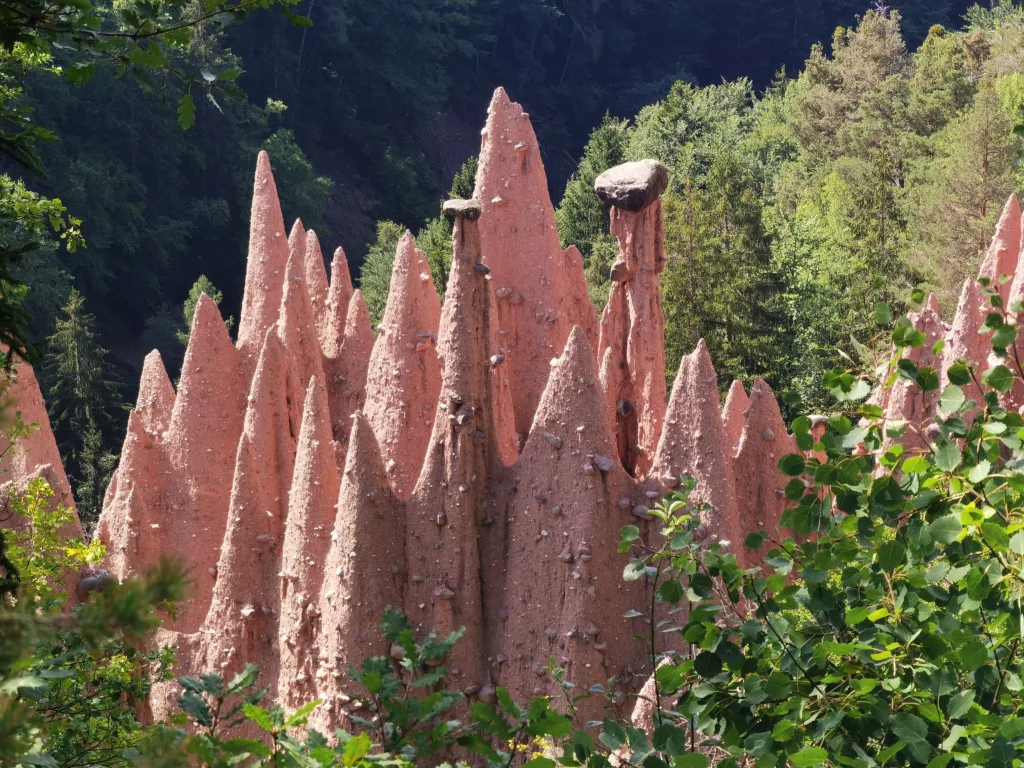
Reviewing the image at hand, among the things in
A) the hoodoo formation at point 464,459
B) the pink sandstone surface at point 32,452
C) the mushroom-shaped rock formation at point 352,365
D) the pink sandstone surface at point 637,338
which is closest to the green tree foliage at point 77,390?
the pink sandstone surface at point 32,452

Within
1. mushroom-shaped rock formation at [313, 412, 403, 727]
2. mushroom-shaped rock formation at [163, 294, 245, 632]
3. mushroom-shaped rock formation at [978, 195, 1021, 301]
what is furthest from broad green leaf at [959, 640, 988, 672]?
mushroom-shaped rock formation at [978, 195, 1021, 301]

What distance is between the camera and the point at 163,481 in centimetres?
1084

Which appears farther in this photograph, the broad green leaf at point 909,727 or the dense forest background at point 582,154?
the dense forest background at point 582,154

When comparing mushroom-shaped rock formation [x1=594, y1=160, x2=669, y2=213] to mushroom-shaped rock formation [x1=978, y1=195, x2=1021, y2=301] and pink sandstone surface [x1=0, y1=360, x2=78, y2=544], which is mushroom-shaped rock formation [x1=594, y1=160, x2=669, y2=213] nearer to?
mushroom-shaped rock formation [x1=978, y1=195, x2=1021, y2=301]

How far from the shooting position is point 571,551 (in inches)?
320

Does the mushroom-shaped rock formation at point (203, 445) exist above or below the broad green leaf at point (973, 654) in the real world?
above

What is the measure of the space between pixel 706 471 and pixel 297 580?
9.99 feet

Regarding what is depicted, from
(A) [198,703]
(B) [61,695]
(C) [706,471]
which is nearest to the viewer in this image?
(A) [198,703]

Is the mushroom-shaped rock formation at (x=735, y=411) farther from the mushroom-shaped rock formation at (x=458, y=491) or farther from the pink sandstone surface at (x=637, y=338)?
the mushroom-shaped rock formation at (x=458, y=491)

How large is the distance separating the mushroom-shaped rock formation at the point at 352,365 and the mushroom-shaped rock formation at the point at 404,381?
174 centimetres

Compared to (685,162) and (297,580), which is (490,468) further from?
(685,162)

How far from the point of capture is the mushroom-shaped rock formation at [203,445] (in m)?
10.5

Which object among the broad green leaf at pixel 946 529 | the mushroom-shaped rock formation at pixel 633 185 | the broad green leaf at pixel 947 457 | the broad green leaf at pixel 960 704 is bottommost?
the broad green leaf at pixel 960 704

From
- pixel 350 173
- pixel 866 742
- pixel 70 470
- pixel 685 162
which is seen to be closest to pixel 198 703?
pixel 866 742
